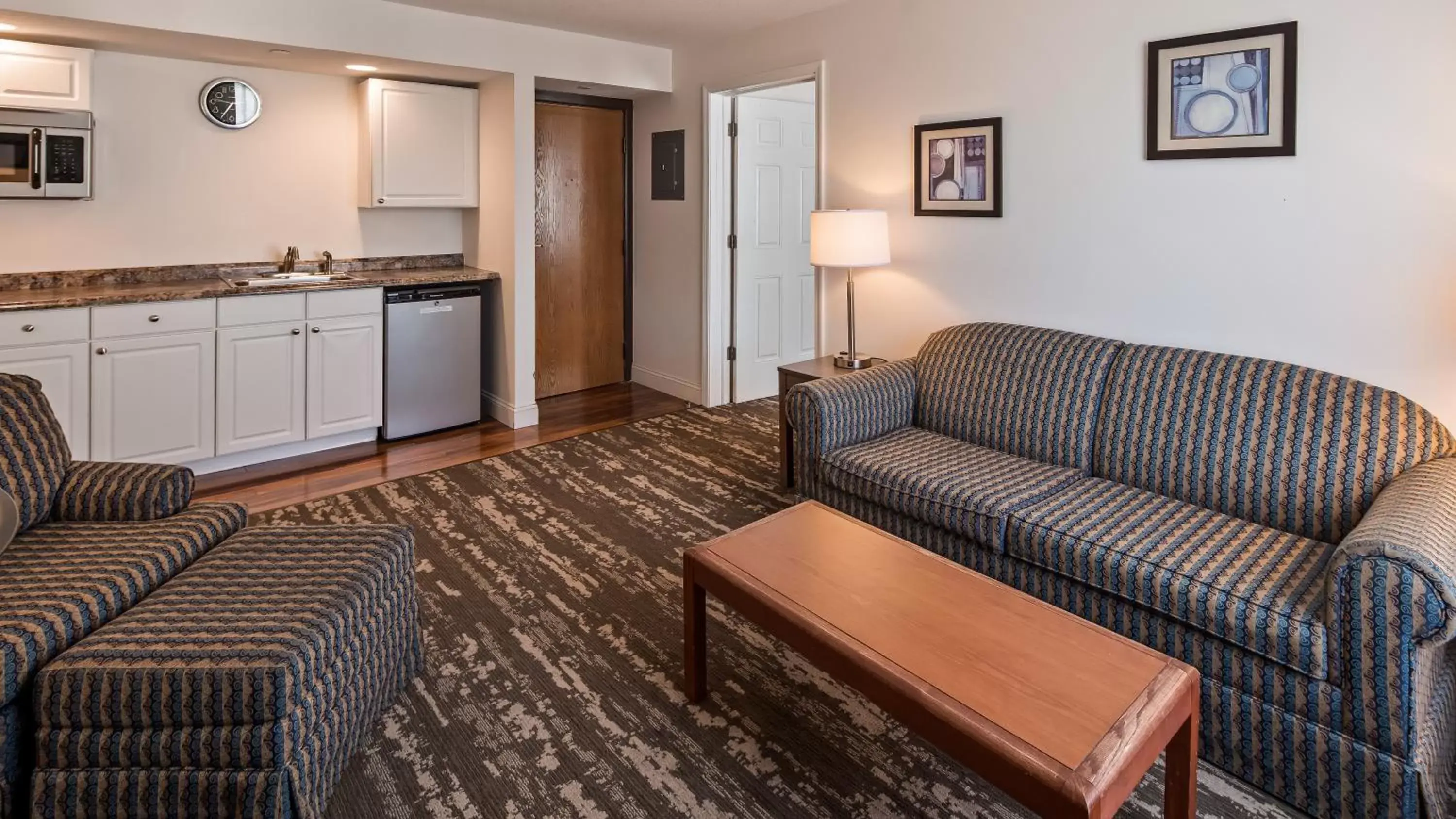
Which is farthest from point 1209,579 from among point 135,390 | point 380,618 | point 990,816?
point 135,390

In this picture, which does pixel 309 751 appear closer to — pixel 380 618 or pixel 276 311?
pixel 380 618

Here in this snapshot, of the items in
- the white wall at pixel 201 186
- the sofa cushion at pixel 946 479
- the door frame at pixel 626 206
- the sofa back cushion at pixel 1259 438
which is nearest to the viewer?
the sofa back cushion at pixel 1259 438

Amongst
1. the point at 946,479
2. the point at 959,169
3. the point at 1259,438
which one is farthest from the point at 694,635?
the point at 959,169

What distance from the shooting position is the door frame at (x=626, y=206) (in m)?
5.61

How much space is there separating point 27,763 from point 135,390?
2.60m

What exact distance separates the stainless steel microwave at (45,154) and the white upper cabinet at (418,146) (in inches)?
49.9

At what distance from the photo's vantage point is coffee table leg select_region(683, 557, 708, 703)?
2.17 metres

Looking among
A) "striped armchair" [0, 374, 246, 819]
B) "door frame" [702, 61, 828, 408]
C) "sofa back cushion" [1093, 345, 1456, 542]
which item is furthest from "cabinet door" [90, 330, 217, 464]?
"sofa back cushion" [1093, 345, 1456, 542]

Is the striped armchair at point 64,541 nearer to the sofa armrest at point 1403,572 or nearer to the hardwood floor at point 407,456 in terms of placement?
the hardwood floor at point 407,456

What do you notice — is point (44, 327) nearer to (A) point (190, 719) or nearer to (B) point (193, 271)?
(B) point (193, 271)

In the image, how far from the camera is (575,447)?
4.57m

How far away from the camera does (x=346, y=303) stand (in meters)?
4.38

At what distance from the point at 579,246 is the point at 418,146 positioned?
1.28m

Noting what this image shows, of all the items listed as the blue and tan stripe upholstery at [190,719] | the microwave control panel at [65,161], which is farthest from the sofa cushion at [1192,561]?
the microwave control panel at [65,161]
